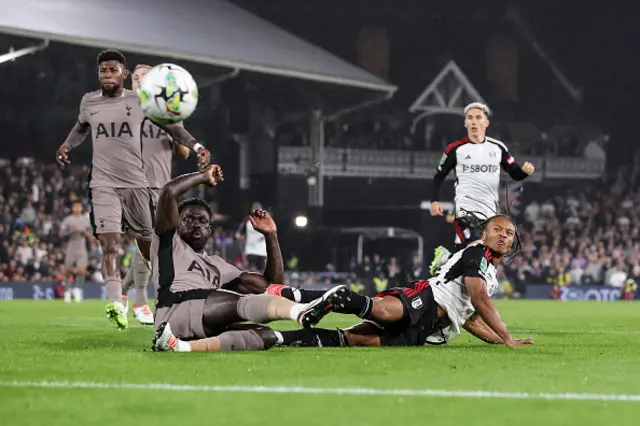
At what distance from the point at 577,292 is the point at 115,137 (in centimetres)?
2133

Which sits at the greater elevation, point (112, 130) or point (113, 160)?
point (112, 130)

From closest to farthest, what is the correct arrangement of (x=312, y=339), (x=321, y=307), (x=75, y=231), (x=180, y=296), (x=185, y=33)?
1. (x=321, y=307)
2. (x=180, y=296)
3. (x=312, y=339)
4. (x=75, y=231)
5. (x=185, y=33)

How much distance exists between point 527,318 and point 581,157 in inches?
1227

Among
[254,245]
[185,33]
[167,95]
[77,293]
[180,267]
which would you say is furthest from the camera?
[185,33]

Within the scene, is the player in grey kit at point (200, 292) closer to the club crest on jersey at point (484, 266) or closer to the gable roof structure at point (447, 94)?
the club crest on jersey at point (484, 266)

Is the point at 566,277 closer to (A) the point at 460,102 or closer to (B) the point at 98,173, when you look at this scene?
(A) the point at 460,102

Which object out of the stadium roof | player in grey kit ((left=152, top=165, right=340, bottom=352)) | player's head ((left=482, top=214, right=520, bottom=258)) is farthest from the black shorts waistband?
the stadium roof

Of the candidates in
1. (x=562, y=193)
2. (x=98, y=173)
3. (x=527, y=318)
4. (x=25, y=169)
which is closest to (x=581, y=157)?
(x=562, y=193)

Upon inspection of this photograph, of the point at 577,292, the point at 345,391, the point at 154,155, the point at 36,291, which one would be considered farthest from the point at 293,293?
the point at 577,292

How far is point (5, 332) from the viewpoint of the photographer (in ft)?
34.7

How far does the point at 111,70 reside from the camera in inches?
413

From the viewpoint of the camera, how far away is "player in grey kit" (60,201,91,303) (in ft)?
70.4

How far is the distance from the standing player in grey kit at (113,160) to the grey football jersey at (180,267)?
244cm

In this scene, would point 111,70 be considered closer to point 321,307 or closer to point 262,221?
point 262,221
